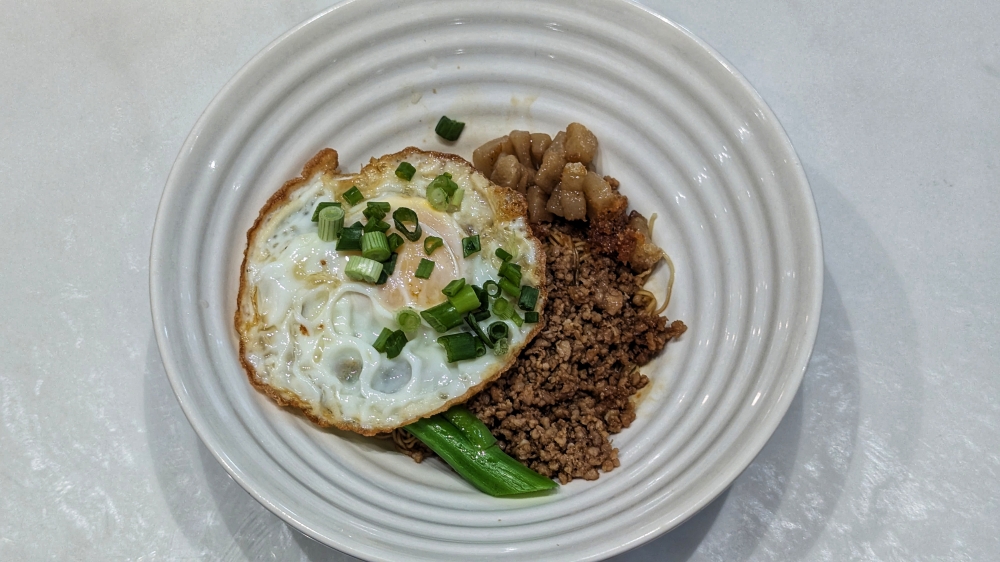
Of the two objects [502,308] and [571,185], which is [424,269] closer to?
[502,308]

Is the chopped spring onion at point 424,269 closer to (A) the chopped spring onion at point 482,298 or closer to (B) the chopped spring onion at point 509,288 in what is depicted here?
(A) the chopped spring onion at point 482,298

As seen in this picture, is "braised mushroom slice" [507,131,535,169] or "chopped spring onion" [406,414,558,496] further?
"braised mushroom slice" [507,131,535,169]

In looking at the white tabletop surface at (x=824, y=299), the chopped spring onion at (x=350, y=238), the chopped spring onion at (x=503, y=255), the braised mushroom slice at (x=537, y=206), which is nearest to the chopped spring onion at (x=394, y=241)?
the chopped spring onion at (x=350, y=238)

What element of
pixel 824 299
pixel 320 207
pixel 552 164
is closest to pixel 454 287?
pixel 320 207

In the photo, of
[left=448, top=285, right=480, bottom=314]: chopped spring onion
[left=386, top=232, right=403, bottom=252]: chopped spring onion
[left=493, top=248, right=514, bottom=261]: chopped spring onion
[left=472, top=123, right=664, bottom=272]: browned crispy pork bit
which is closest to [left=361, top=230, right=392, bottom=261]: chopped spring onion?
[left=386, top=232, right=403, bottom=252]: chopped spring onion

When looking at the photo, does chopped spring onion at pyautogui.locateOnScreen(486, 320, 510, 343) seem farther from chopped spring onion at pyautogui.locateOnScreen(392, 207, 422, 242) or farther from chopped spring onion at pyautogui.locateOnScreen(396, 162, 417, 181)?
chopped spring onion at pyautogui.locateOnScreen(396, 162, 417, 181)

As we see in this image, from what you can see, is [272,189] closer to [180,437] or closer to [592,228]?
[180,437]
